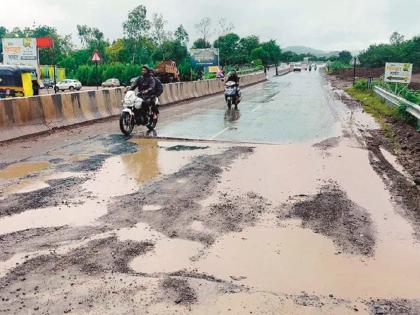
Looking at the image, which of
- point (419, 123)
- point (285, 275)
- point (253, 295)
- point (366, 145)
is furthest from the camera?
point (419, 123)

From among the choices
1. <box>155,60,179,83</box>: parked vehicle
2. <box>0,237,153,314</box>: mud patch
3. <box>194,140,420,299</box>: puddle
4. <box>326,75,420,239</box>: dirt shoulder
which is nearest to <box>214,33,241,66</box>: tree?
<box>155,60,179,83</box>: parked vehicle

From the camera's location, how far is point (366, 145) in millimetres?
11688

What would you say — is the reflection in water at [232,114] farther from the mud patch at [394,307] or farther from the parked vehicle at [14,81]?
the mud patch at [394,307]

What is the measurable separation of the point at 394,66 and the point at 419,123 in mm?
12671

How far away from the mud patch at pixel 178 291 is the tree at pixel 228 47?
307 feet

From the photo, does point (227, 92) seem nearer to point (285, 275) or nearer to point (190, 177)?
point (190, 177)

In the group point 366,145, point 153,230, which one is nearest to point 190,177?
point 153,230

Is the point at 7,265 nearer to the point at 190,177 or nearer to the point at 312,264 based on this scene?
the point at 312,264

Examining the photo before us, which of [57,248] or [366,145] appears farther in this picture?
[366,145]

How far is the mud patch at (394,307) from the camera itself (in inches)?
152

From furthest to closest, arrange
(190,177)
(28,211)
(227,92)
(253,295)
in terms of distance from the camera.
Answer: (227,92) < (190,177) < (28,211) < (253,295)

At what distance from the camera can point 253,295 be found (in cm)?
406

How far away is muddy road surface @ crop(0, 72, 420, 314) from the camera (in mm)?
4016

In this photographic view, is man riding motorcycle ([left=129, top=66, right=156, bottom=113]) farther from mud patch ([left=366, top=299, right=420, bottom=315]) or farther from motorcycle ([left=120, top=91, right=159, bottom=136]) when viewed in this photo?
mud patch ([left=366, top=299, right=420, bottom=315])
